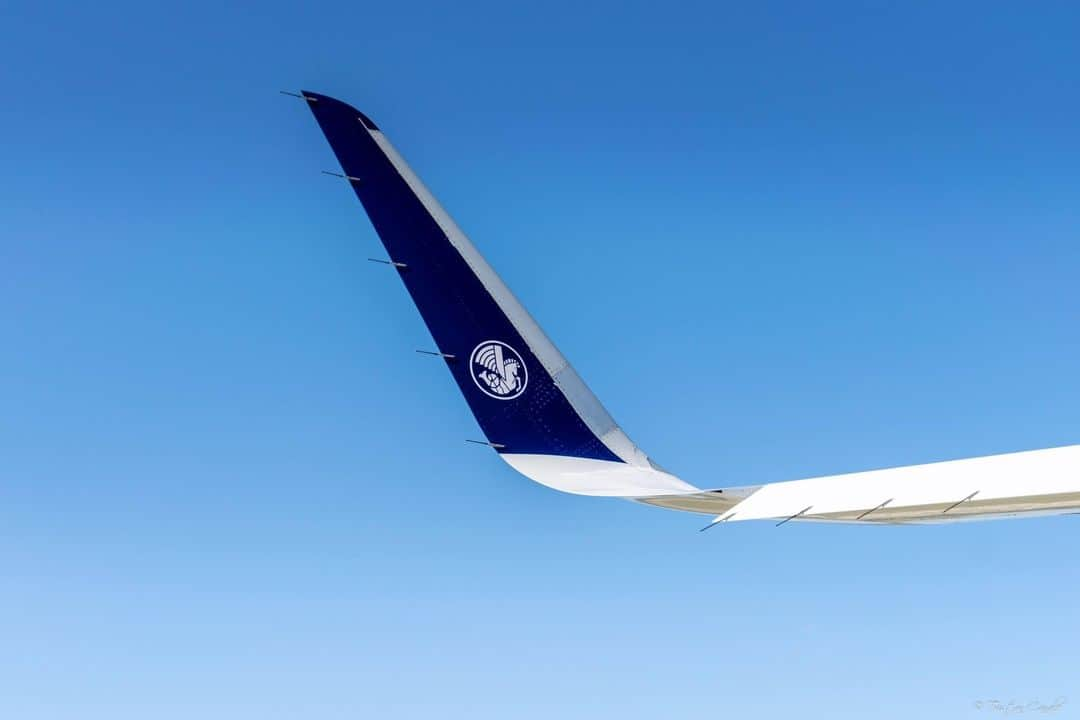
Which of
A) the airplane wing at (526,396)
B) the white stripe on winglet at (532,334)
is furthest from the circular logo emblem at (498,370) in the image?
the white stripe on winglet at (532,334)

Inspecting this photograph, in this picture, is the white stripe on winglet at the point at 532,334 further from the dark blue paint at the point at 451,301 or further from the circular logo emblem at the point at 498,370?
the circular logo emblem at the point at 498,370

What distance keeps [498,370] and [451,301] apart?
235cm

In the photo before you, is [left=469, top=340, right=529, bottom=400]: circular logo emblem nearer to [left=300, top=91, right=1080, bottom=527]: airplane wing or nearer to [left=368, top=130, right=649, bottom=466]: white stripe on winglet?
[left=300, top=91, right=1080, bottom=527]: airplane wing

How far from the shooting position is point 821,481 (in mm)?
28672

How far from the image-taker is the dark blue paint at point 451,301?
30281mm

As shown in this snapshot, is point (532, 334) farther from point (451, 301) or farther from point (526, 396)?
point (451, 301)

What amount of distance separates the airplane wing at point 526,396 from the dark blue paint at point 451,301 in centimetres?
3

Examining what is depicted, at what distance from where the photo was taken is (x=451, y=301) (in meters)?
31.6

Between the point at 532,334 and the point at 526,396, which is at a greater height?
the point at 532,334

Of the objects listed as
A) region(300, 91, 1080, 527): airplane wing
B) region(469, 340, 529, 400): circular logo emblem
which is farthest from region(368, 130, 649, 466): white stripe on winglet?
region(469, 340, 529, 400): circular logo emblem

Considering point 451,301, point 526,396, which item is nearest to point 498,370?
point 526,396

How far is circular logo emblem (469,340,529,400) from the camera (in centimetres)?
3192

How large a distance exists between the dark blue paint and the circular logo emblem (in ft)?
0.47

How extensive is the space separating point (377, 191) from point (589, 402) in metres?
8.54
